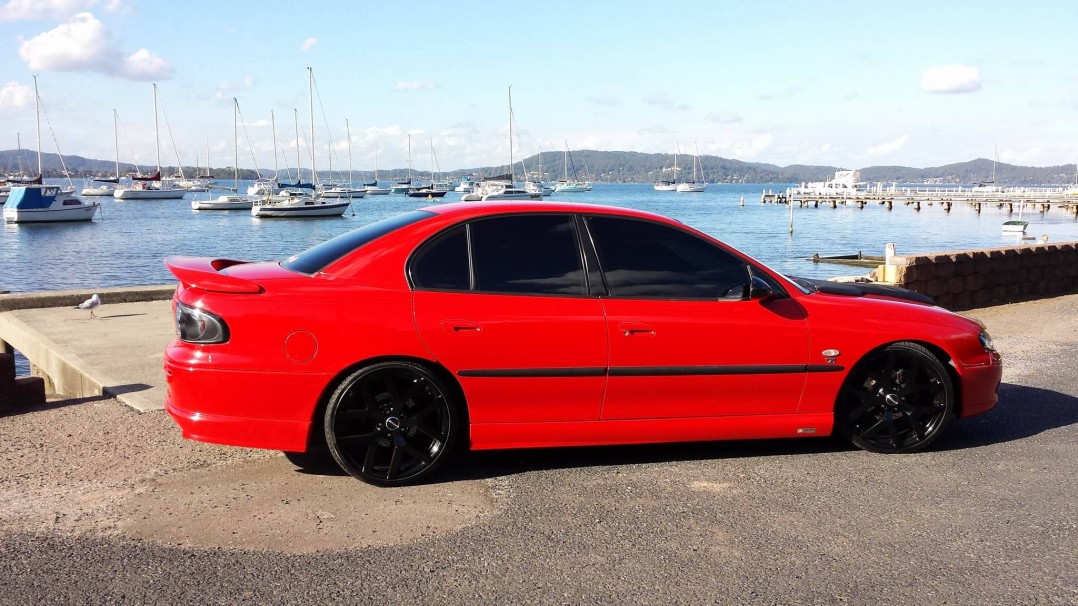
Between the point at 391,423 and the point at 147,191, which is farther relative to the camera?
the point at 147,191

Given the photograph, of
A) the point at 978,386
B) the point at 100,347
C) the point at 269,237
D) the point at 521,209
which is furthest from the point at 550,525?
the point at 269,237

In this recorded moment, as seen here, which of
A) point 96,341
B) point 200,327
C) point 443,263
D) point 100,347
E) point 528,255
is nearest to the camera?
point 200,327

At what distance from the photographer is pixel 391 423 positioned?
15.4ft

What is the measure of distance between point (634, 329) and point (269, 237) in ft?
203

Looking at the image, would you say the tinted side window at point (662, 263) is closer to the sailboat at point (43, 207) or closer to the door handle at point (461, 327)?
the door handle at point (461, 327)

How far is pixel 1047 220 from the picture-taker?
80.0 meters

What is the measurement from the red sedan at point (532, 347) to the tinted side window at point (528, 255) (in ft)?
0.04

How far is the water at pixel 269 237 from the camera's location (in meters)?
41.5

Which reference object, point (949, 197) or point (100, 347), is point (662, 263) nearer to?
point (100, 347)

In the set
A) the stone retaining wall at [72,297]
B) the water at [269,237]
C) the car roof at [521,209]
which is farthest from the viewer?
the water at [269,237]

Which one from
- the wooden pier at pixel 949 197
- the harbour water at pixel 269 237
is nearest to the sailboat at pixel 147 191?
the harbour water at pixel 269 237

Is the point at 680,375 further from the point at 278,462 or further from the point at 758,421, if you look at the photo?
the point at 278,462

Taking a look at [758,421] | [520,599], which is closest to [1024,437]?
[758,421]

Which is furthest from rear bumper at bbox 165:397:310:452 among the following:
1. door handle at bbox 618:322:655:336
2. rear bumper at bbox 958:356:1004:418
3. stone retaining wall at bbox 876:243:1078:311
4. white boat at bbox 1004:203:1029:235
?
white boat at bbox 1004:203:1029:235
